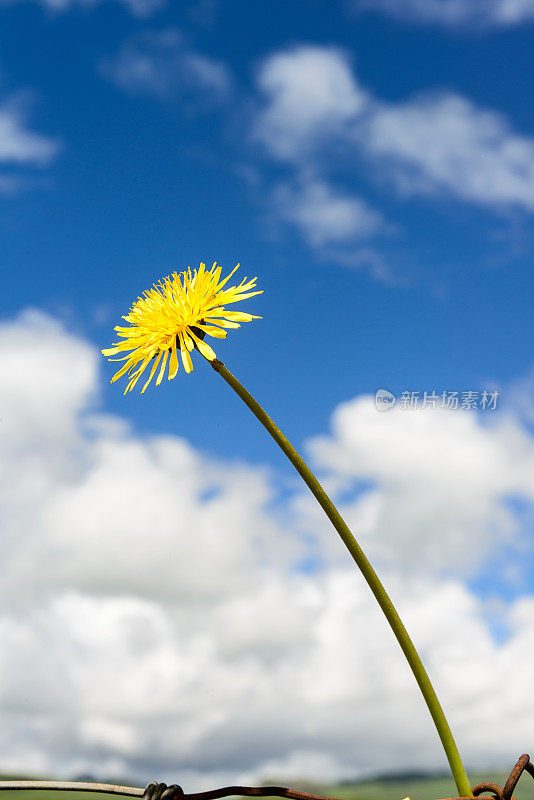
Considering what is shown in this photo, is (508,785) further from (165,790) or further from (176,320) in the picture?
(176,320)

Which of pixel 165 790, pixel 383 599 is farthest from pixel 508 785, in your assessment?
pixel 165 790

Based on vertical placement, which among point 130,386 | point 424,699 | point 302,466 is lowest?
point 424,699

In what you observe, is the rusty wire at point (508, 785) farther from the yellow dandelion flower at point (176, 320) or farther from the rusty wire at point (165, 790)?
the yellow dandelion flower at point (176, 320)

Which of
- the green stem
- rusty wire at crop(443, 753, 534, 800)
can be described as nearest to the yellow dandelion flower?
the green stem

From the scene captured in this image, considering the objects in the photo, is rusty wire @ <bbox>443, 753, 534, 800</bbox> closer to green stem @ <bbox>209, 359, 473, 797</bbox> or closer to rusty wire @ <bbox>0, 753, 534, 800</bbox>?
green stem @ <bbox>209, 359, 473, 797</bbox>

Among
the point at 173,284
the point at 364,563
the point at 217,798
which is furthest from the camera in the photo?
the point at 173,284

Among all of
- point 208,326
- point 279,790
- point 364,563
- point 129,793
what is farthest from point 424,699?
point 208,326

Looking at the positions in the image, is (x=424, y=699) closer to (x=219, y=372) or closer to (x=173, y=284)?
(x=219, y=372)

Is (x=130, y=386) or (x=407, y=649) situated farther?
(x=130, y=386)
